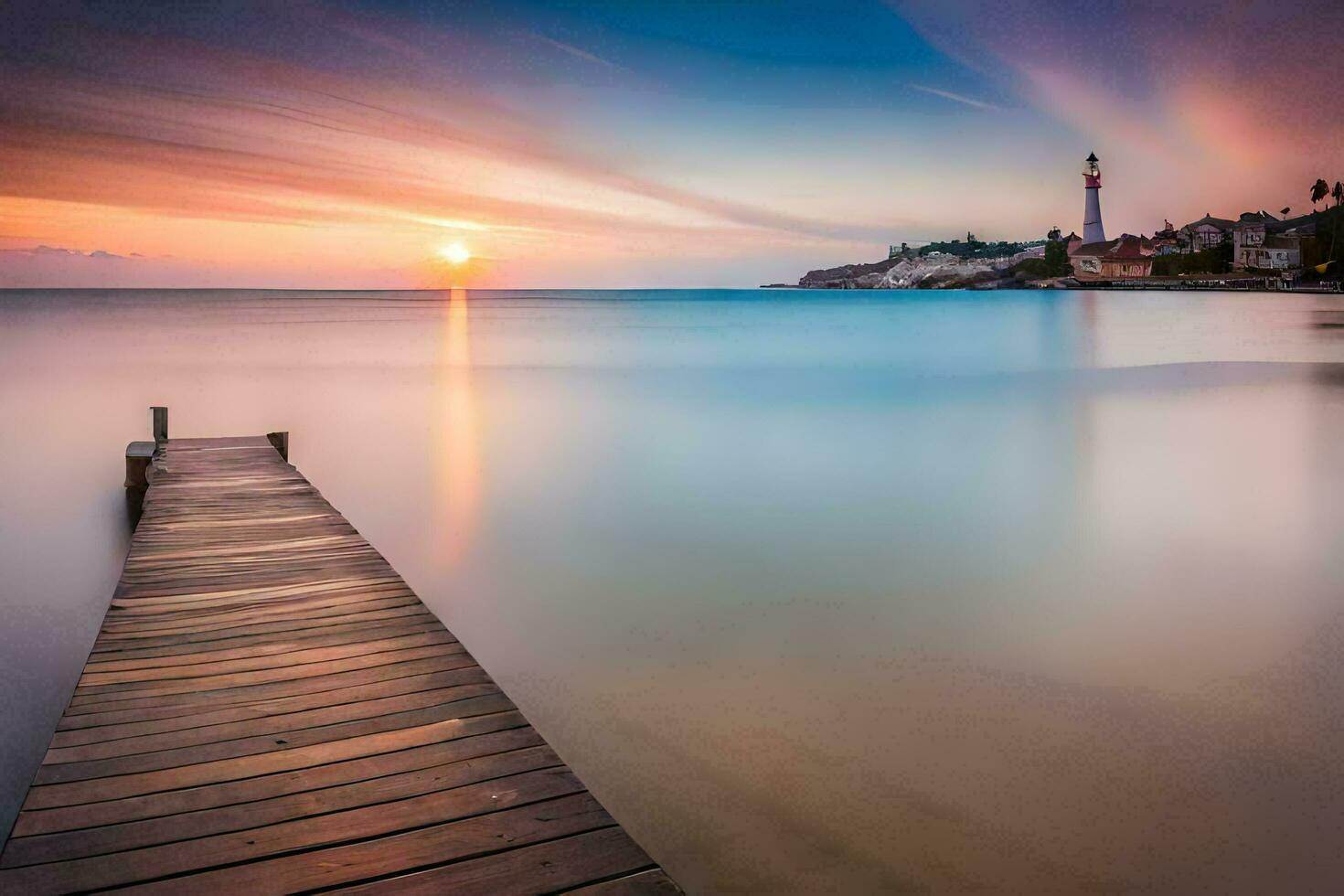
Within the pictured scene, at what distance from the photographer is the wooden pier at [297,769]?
2.59 m

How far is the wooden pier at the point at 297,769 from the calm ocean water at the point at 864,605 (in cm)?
121

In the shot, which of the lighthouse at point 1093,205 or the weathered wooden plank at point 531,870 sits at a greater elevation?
the lighthouse at point 1093,205

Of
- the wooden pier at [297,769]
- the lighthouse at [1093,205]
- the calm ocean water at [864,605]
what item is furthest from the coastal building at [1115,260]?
the wooden pier at [297,769]

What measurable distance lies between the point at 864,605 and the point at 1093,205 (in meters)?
158

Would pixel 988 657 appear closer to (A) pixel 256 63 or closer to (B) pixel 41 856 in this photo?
(B) pixel 41 856

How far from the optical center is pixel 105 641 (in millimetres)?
4480

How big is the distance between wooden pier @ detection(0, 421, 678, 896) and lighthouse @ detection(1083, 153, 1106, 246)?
5918 inches

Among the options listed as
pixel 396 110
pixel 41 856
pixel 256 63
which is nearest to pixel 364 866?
pixel 41 856

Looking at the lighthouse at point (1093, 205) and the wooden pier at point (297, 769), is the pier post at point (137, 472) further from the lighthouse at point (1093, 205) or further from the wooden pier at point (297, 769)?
the lighthouse at point (1093, 205)

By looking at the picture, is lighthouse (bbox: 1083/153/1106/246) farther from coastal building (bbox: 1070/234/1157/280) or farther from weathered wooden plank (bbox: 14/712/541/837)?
weathered wooden plank (bbox: 14/712/541/837)

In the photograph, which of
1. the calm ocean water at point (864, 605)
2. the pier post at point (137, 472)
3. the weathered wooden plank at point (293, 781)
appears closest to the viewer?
the weathered wooden plank at point (293, 781)

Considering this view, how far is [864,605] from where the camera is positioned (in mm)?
7457

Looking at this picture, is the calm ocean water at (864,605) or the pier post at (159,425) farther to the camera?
the pier post at (159,425)

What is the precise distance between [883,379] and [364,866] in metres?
25.8
